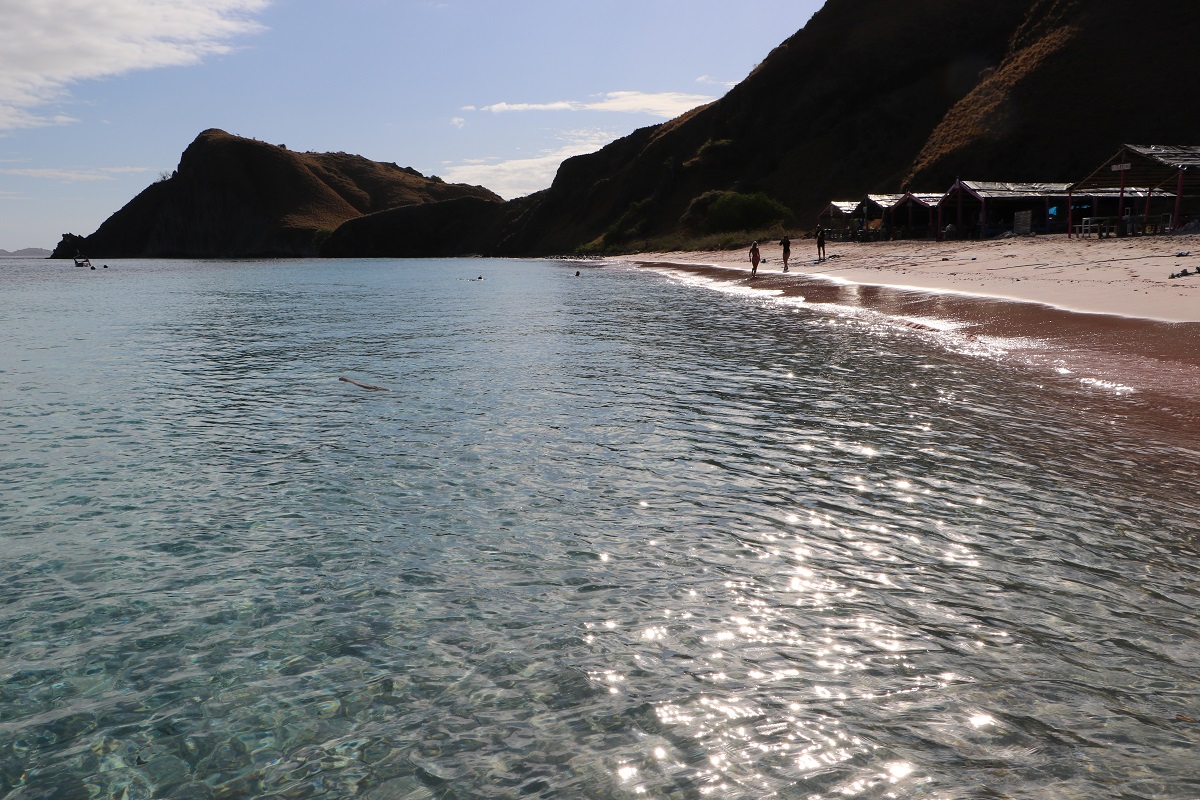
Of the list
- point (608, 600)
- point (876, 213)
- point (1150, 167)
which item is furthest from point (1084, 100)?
point (608, 600)

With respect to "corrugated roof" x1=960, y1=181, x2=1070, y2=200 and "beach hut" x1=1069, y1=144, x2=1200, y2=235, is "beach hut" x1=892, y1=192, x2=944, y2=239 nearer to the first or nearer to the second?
"corrugated roof" x1=960, y1=181, x2=1070, y2=200

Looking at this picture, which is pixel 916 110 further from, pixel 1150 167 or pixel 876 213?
pixel 1150 167

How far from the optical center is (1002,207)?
207 feet

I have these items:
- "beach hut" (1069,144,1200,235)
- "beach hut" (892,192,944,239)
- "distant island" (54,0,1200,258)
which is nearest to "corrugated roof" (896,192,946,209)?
"beach hut" (892,192,944,239)

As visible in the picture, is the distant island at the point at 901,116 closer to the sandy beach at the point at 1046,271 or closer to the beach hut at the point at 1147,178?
the sandy beach at the point at 1046,271

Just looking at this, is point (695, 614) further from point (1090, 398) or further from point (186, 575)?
point (1090, 398)

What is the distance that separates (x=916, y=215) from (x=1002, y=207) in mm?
9298

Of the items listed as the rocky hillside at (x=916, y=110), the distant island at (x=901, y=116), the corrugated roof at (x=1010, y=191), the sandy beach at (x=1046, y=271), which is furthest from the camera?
the distant island at (x=901, y=116)

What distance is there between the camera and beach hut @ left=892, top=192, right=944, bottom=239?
6612 cm

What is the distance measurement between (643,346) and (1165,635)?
709 inches

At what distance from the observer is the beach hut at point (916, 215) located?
2603 inches

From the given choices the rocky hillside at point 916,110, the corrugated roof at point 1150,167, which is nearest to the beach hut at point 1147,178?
the corrugated roof at point 1150,167

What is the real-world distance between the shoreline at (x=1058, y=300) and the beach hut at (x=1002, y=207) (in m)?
7.81

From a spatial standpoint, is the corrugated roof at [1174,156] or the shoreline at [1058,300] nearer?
the shoreline at [1058,300]
